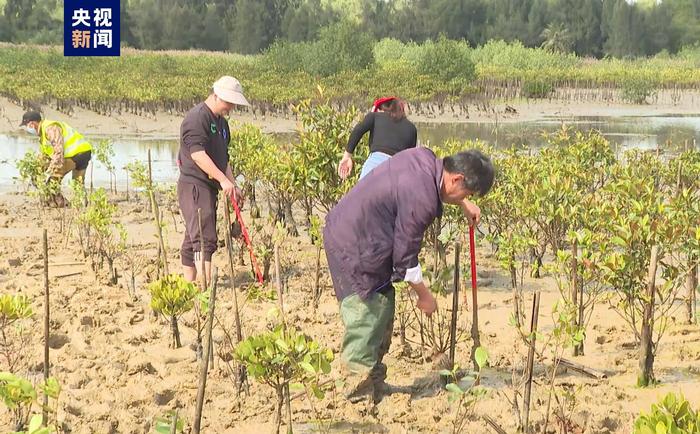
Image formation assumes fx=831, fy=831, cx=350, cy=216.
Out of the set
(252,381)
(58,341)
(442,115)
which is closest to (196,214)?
(58,341)

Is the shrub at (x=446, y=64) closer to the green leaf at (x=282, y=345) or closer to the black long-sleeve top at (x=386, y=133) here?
the black long-sleeve top at (x=386, y=133)

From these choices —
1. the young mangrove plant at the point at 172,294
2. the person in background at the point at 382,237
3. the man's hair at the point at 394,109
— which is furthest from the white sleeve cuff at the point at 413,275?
the man's hair at the point at 394,109

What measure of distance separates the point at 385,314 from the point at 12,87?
25.9 metres

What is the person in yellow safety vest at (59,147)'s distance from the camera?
10.2 metres

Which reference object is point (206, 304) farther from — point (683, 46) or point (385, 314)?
point (683, 46)

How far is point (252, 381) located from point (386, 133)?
2767 mm

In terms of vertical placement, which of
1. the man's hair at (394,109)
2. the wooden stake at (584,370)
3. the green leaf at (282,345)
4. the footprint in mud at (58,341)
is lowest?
the footprint in mud at (58,341)

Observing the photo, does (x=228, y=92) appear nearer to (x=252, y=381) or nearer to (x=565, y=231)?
(x=252, y=381)

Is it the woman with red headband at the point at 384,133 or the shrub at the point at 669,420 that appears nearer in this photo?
the shrub at the point at 669,420

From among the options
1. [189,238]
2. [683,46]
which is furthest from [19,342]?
[683,46]

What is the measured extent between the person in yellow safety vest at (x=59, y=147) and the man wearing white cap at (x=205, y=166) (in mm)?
4270

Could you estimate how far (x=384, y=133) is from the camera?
688 centimetres

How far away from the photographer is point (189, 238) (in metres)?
6.40

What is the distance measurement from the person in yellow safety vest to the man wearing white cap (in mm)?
4270
